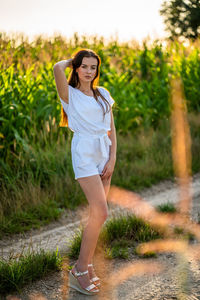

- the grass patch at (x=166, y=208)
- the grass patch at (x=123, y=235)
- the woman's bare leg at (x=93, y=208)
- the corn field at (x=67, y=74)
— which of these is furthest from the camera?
the corn field at (x=67, y=74)

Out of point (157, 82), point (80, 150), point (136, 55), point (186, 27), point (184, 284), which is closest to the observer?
point (80, 150)

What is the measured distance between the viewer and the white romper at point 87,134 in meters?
2.99

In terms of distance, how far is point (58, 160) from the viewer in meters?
5.88

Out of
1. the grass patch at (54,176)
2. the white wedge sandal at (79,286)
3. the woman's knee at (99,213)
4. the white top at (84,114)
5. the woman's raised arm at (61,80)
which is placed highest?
the woman's raised arm at (61,80)

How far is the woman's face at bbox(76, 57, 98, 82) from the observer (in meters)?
3.11

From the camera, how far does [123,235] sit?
4168 mm

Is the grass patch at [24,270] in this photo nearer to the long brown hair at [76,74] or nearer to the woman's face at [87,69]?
the long brown hair at [76,74]

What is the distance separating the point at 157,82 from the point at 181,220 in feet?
14.5

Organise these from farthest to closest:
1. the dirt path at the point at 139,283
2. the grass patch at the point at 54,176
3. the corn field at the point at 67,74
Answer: the corn field at the point at 67,74 < the grass patch at the point at 54,176 < the dirt path at the point at 139,283

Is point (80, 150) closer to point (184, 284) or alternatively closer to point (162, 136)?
point (184, 284)

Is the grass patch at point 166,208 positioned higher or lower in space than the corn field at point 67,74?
lower

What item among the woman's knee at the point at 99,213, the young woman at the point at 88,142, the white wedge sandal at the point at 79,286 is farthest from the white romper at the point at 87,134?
the white wedge sandal at the point at 79,286

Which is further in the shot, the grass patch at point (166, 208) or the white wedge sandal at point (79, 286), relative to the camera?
the grass patch at point (166, 208)

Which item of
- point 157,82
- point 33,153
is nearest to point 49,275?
point 33,153
